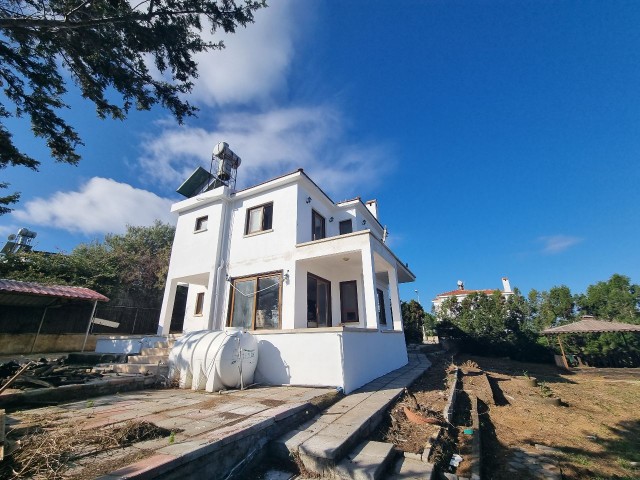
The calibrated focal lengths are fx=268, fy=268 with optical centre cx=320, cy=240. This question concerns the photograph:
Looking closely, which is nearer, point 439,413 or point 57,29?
point 439,413

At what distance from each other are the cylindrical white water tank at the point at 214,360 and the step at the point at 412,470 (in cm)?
440

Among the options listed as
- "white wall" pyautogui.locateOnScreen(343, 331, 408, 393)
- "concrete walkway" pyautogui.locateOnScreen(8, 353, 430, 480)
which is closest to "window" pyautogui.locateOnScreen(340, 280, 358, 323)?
"white wall" pyautogui.locateOnScreen(343, 331, 408, 393)

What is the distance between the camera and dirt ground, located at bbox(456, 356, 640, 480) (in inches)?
152

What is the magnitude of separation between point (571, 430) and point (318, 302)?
25.5 feet

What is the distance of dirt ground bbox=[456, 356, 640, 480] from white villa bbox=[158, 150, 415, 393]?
2.99m

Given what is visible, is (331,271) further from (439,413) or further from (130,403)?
(130,403)

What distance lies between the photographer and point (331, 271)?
38.3ft

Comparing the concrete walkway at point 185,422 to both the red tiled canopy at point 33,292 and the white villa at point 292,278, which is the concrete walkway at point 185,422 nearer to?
the white villa at point 292,278

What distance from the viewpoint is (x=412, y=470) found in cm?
311

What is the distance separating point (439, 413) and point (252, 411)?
344 cm

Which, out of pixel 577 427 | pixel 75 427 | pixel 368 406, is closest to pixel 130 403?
pixel 75 427

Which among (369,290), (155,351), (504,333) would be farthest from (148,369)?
(504,333)

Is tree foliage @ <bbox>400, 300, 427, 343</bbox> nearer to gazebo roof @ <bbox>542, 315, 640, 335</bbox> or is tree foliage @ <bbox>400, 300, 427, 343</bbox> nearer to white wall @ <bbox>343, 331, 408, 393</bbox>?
gazebo roof @ <bbox>542, 315, 640, 335</bbox>

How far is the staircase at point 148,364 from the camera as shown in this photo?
7.26 meters
